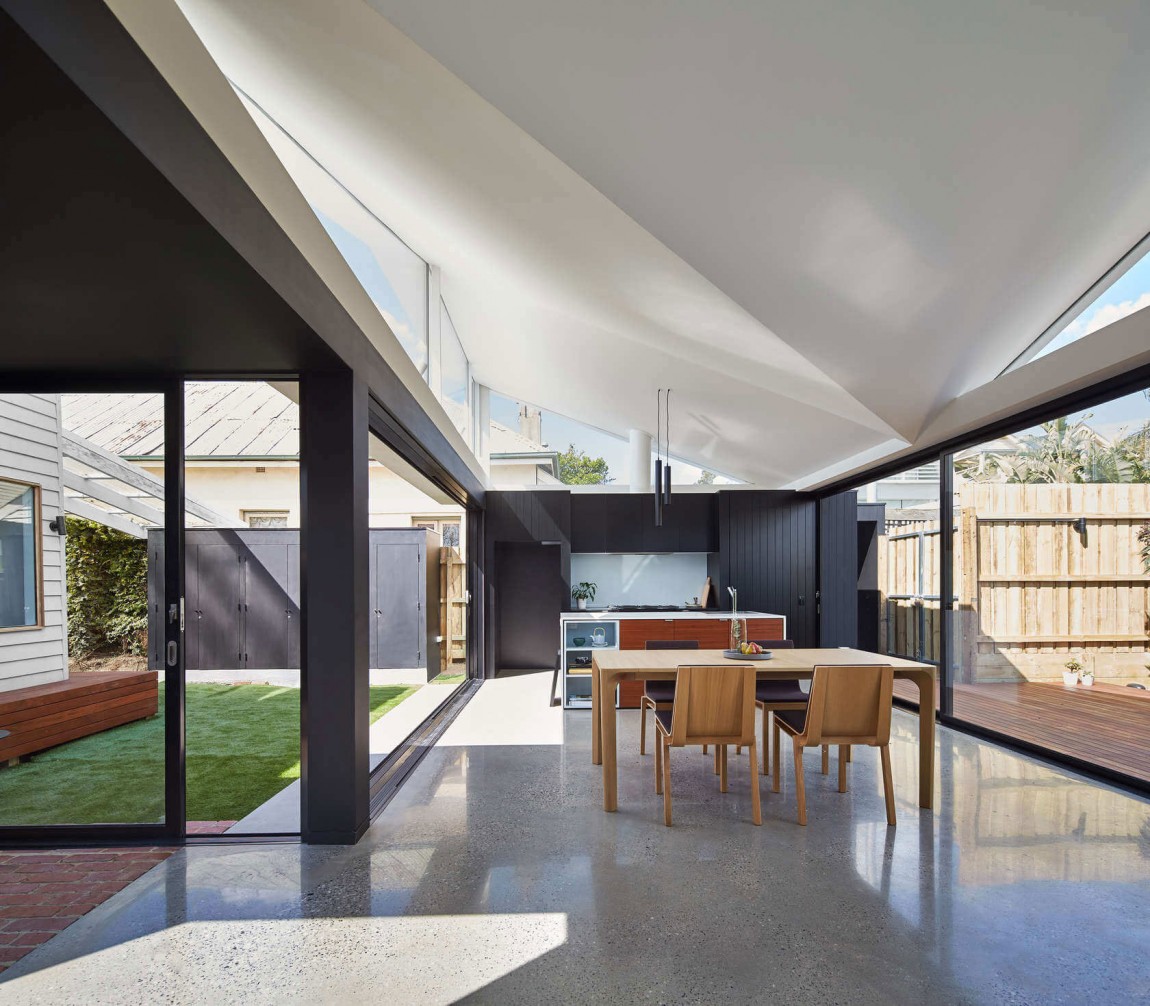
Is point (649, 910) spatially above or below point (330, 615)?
below

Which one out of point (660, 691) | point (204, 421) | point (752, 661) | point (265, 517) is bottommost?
point (660, 691)

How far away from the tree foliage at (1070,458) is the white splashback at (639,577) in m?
4.10

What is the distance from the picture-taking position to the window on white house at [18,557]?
3938 millimetres

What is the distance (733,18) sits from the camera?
2162 mm

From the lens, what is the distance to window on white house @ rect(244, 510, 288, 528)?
9.62 meters

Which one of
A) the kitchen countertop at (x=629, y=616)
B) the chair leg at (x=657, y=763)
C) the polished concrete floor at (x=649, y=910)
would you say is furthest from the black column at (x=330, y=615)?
the kitchen countertop at (x=629, y=616)

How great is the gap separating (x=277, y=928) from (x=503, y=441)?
7.74 m

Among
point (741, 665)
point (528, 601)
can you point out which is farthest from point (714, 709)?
point (528, 601)

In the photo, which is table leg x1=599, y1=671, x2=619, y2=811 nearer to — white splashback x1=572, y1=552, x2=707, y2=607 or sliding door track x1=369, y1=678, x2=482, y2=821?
sliding door track x1=369, y1=678, x2=482, y2=821

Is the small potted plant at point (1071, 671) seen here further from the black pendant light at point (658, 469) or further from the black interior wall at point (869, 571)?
the black pendant light at point (658, 469)

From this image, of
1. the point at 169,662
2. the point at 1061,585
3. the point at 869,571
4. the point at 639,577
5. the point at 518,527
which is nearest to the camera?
the point at 169,662

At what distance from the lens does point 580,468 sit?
10.0 m

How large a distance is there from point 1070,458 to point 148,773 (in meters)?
6.18

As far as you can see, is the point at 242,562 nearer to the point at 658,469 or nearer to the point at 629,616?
the point at 629,616
